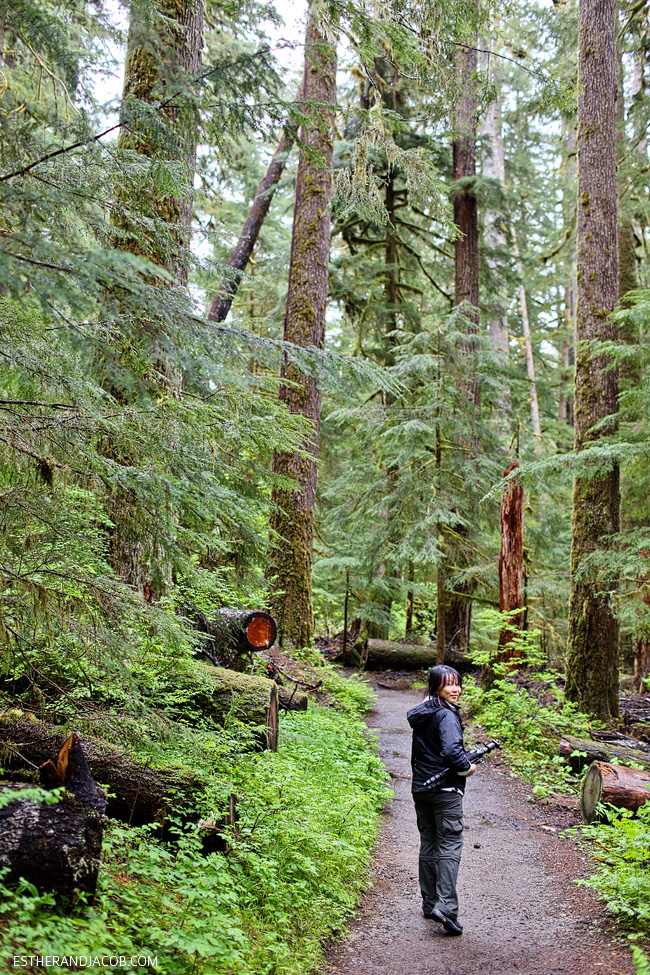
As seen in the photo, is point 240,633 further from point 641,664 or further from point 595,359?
point 641,664

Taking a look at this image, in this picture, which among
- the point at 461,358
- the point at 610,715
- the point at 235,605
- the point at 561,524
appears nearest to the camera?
the point at 235,605

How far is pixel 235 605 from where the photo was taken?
880 centimetres

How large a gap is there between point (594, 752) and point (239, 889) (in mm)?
5526

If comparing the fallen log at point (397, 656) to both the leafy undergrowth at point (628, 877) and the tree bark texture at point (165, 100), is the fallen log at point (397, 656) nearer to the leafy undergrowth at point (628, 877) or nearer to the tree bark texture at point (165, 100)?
the leafy undergrowth at point (628, 877)

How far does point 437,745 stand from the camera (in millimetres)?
5078

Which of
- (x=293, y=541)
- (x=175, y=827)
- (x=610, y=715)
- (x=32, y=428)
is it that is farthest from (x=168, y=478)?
(x=610, y=715)

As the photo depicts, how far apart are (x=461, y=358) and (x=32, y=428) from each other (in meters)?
11.7

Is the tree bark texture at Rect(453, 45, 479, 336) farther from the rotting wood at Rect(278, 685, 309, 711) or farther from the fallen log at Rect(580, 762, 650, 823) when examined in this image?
the fallen log at Rect(580, 762, 650, 823)

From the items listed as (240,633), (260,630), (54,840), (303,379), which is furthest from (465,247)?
(54,840)

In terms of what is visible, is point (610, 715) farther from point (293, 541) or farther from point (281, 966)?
point (281, 966)

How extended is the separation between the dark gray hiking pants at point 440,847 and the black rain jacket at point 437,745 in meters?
0.11

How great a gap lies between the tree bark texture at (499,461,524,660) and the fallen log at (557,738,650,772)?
320cm

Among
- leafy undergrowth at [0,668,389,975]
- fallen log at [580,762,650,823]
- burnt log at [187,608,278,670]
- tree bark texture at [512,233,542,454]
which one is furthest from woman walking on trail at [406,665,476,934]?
tree bark texture at [512,233,542,454]

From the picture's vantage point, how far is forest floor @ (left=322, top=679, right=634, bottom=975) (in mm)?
4176
